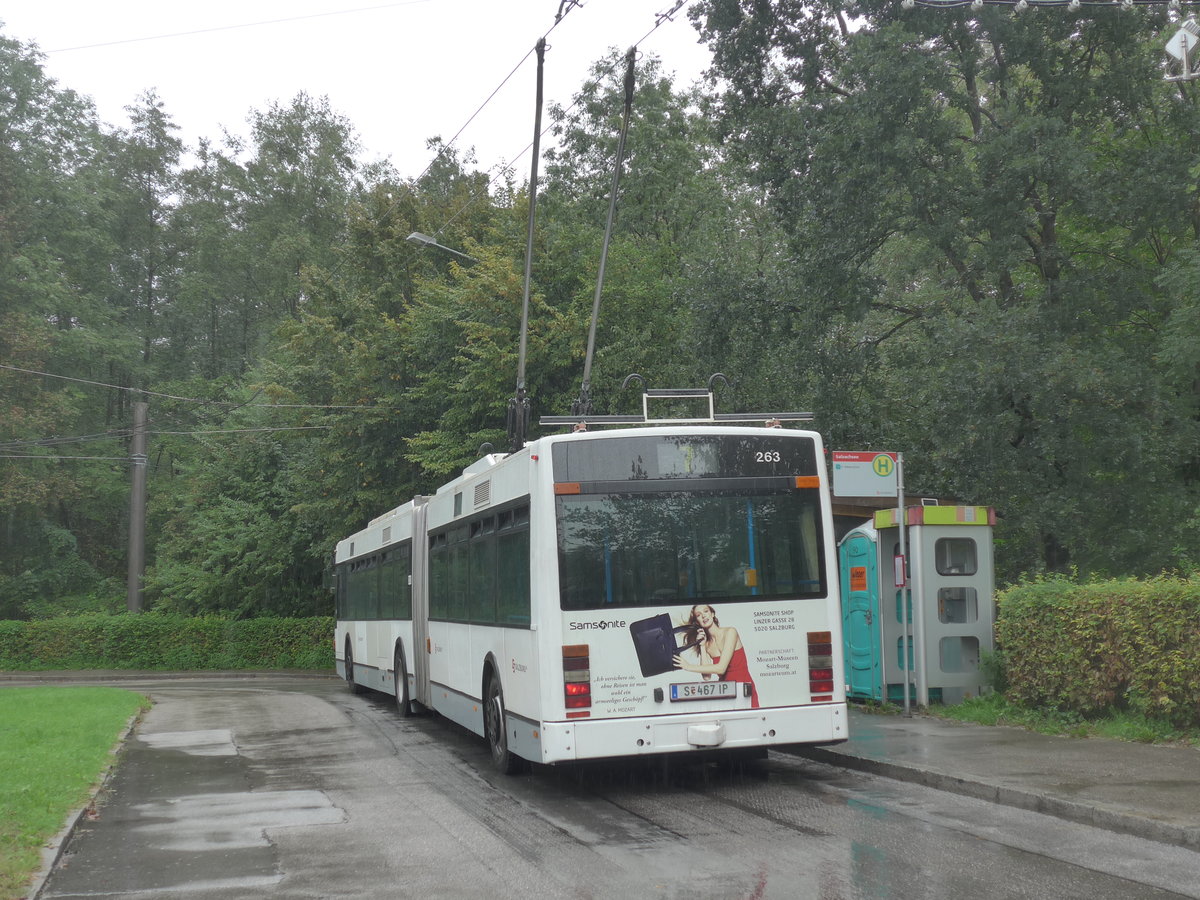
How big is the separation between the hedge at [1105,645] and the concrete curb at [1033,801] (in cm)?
280

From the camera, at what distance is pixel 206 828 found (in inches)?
357

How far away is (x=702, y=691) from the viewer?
9.77 meters

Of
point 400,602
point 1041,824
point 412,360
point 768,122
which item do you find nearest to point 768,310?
point 768,122

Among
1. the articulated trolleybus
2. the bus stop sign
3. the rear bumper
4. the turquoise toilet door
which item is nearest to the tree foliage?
the turquoise toilet door

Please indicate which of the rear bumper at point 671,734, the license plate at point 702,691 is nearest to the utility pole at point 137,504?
the rear bumper at point 671,734

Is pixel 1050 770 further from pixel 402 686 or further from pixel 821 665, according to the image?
pixel 402 686

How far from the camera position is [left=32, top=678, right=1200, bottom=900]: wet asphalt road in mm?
6676

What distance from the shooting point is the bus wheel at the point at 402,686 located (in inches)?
720

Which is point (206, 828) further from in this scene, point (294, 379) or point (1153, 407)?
point (294, 379)

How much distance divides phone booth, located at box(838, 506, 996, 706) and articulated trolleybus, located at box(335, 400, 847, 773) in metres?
4.57

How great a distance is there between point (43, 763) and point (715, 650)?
697 cm

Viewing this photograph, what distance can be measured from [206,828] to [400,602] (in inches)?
360

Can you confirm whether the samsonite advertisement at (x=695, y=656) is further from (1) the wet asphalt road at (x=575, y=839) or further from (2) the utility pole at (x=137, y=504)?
(2) the utility pole at (x=137, y=504)

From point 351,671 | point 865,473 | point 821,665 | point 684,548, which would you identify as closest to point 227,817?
point 684,548
